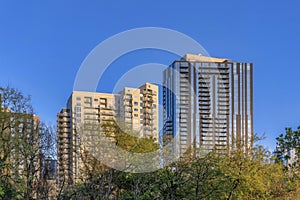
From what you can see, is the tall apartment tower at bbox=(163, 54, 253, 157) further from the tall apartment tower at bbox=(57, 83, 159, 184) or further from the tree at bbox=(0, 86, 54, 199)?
the tree at bbox=(0, 86, 54, 199)

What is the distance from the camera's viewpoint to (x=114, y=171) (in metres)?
12.3

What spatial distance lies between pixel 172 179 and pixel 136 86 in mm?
3348

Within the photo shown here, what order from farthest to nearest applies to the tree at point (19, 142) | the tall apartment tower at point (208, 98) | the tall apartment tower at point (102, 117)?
the tall apartment tower at point (208, 98) < the tall apartment tower at point (102, 117) < the tree at point (19, 142)

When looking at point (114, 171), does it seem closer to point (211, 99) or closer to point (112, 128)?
point (112, 128)

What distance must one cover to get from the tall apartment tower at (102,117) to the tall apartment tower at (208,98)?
1.26 m

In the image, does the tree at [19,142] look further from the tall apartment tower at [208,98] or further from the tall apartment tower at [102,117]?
the tall apartment tower at [208,98]

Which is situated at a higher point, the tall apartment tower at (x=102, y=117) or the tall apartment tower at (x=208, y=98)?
the tall apartment tower at (x=208, y=98)

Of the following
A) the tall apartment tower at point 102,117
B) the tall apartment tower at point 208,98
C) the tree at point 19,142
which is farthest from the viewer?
the tall apartment tower at point 208,98

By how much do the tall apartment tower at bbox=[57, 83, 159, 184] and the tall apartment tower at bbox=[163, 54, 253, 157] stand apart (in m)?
1.26

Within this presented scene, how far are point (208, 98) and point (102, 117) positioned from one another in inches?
1120

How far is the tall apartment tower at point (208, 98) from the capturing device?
2908 centimetres

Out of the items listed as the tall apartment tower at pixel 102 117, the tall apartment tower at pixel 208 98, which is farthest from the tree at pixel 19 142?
the tall apartment tower at pixel 208 98

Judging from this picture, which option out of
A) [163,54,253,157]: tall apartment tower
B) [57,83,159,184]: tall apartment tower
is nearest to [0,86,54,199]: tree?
[57,83,159,184]: tall apartment tower

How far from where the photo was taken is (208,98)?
41844 millimetres
